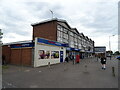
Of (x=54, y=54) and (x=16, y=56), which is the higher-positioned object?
(x=54, y=54)

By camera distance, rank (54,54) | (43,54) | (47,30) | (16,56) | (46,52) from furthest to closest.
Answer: (47,30), (54,54), (16,56), (46,52), (43,54)

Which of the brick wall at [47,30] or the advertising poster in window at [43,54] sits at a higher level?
the brick wall at [47,30]

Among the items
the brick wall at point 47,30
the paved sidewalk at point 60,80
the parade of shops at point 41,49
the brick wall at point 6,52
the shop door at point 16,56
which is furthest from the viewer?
the brick wall at point 47,30

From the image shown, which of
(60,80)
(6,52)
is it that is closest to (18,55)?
(6,52)

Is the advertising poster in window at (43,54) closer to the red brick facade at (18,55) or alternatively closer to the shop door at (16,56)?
the red brick facade at (18,55)

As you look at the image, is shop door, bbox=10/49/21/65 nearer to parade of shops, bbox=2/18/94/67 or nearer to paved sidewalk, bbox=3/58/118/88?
parade of shops, bbox=2/18/94/67

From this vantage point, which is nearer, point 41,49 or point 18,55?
point 41,49

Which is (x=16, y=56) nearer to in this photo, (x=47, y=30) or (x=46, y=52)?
(x=46, y=52)

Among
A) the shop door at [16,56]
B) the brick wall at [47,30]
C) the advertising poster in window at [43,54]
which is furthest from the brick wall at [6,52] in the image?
the brick wall at [47,30]

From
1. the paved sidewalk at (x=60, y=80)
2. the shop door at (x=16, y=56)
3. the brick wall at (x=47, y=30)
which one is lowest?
the paved sidewalk at (x=60, y=80)

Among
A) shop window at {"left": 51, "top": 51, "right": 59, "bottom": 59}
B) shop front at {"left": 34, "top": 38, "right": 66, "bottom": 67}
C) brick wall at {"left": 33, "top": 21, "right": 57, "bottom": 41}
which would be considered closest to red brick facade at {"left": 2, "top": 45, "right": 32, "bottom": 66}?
shop front at {"left": 34, "top": 38, "right": 66, "bottom": 67}

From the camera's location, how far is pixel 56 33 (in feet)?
72.6

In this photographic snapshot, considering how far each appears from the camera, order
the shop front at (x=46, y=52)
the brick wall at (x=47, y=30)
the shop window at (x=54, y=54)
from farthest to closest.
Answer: the brick wall at (x=47, y=30)
the shop window at (x=54, y=54)
the shop front at (x=46, y=52)

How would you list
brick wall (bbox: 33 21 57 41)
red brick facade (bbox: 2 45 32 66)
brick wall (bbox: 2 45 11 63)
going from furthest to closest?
1. brick wall (bbox: 33 21 57 41)
2. brick wall (bbox: 2 45 11 63)
3. red brick facade (bbox: 2 45 32 66)
